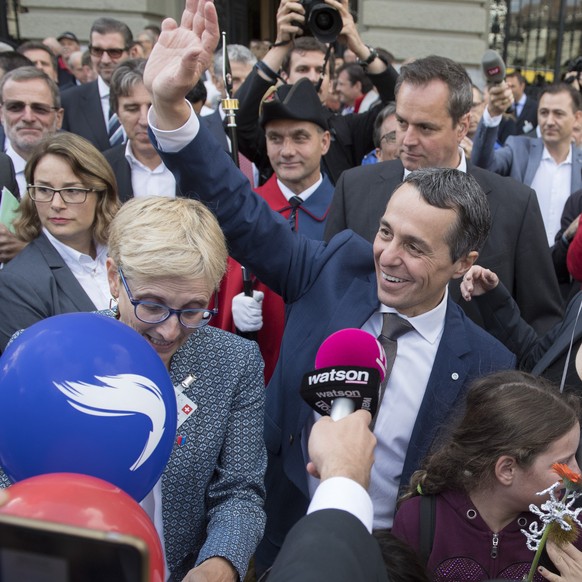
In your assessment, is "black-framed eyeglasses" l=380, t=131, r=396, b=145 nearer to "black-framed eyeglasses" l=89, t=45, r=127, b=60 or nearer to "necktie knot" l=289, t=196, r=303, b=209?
"necktie knot" l=289, t=196, r=303, b=209

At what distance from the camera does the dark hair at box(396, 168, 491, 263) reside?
2.03 meters

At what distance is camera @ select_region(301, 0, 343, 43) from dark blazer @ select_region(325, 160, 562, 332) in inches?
45.5

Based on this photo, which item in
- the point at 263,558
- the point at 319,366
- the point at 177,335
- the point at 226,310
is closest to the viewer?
the point at 319,366

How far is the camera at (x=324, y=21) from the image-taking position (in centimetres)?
384

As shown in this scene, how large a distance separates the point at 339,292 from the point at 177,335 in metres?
0.63

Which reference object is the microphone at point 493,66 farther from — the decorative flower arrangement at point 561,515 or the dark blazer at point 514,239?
the decorative flower arrangement at point 561,515

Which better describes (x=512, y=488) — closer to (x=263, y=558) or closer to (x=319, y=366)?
(x=319, y=366)

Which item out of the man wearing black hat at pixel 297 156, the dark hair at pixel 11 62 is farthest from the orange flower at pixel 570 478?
the dark hair at pixel 11 62

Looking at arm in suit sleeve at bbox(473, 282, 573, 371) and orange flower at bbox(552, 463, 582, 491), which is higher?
orange flower at bbox(552, 463, 582, 491)

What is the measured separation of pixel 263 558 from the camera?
8.12 ft

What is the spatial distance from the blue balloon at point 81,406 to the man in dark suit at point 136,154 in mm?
2753

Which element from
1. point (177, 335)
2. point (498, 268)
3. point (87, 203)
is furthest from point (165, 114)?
point (498, 268)

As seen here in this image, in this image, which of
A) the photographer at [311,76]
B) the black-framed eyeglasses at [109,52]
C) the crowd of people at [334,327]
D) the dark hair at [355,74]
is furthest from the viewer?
the dark hair at [355,74]

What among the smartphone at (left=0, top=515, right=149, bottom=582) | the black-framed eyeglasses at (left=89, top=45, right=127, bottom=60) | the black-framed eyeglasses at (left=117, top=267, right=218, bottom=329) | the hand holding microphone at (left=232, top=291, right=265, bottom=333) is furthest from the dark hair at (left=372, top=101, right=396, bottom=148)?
the smartphone at (left=0, top=515, right=149, bottom=582)
